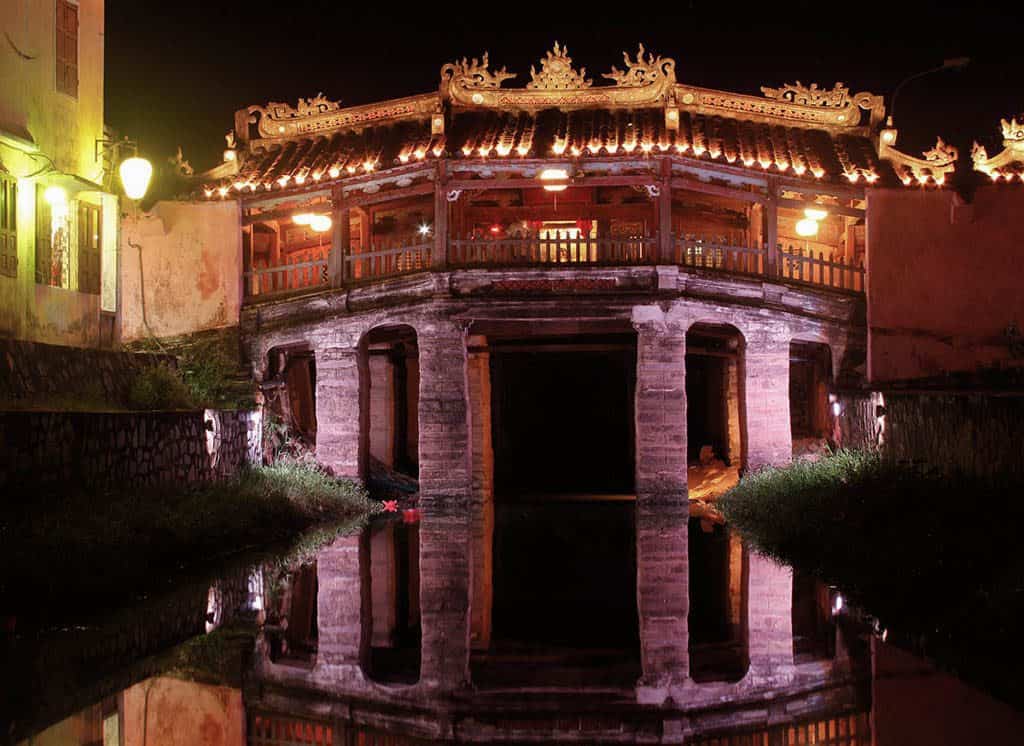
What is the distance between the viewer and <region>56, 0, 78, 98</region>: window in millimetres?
21594

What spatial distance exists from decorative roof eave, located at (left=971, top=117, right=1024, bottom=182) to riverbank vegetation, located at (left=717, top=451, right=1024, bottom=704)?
958cm

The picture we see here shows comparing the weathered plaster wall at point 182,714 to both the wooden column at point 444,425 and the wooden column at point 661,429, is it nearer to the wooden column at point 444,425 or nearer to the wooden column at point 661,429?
the wooden column at point 661,429

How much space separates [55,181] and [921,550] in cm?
1509

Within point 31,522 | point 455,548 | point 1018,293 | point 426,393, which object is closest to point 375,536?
point 455,548

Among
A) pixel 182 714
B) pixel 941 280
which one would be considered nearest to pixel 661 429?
pixel 941 280

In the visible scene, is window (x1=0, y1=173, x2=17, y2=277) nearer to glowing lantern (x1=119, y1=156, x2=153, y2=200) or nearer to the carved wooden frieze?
glowing lantern (x1=119, y1=156, x2=153, y2=200)

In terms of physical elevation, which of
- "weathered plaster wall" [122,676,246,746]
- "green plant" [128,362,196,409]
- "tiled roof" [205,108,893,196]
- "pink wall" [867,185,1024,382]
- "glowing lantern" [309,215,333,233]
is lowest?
"weathered plaster wall" [122,676,246,746]

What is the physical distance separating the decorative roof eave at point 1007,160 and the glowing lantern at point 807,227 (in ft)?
12.6

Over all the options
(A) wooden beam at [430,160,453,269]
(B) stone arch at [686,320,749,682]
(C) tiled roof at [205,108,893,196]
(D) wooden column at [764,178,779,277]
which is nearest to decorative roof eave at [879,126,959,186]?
(C) tiled roof at [205,108,893,196]

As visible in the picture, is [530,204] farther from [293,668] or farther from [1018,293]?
[293,668]

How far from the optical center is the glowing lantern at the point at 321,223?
97.0 ft

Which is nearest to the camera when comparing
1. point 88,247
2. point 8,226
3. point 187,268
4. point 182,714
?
point 182,714

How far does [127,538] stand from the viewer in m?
13.7

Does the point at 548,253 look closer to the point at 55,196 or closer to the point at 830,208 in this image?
the point at 830,208
